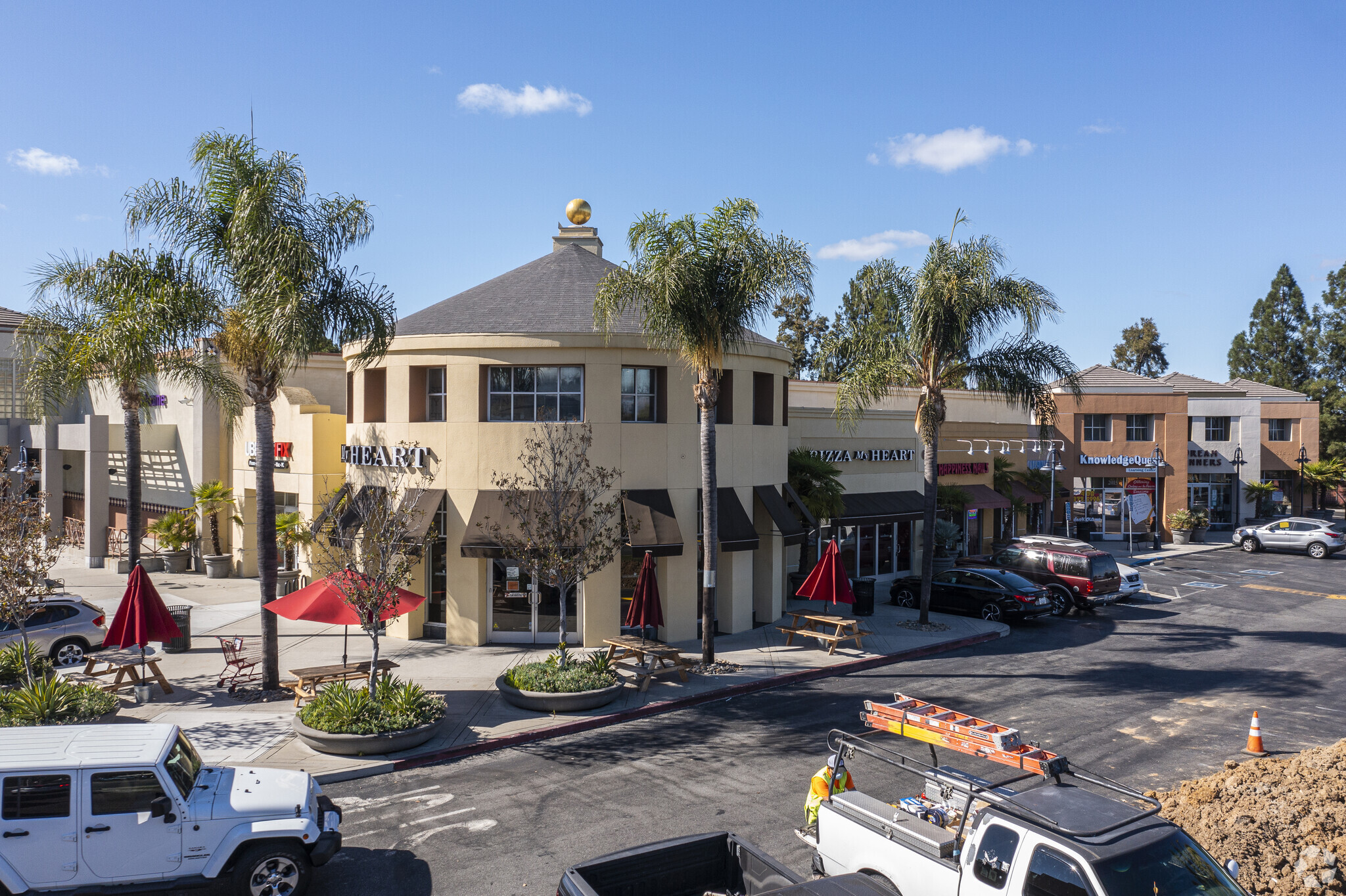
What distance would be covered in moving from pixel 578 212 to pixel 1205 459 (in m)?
39.0

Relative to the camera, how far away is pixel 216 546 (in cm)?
3033

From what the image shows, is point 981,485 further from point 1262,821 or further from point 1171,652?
point 1262,821

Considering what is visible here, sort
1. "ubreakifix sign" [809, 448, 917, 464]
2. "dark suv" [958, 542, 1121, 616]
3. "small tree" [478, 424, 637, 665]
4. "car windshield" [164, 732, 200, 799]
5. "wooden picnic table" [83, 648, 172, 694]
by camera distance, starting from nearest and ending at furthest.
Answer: "car windshield" [164, 732, 200, 799]
"wooden picnic table" [83, 648, 172, 694]
"small tree" [478, 424, 637, 665]
"dark suv" [958, 542, 1121, 616]
"ubreakifix sign" [809, 448, 917, 464]

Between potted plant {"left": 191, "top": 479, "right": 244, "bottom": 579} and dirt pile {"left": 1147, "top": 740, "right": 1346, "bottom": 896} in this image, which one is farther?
potted plant {"left": 191, "top": 479, "right": 244, "bottom": 579}

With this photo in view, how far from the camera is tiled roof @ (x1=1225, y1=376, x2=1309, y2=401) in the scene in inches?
2053

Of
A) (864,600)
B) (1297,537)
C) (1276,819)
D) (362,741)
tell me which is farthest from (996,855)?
(1297,537)

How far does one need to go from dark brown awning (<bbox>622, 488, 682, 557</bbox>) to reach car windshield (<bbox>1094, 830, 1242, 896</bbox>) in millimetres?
13529

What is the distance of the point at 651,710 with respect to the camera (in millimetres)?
15945

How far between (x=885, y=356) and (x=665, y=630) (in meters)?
9.20

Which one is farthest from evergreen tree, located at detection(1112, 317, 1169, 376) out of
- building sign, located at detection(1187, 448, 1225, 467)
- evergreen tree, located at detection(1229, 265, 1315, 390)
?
building sign, located at detection(1187, 448, 1225, 467)

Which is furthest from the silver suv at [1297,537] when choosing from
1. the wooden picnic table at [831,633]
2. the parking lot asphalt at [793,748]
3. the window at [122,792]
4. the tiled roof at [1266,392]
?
the window at [122,792]

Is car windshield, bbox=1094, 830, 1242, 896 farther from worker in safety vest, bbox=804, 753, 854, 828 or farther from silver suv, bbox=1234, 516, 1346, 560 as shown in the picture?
silver suv, bbox=1234, 516, 1346, 560

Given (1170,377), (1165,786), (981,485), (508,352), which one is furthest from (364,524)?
(1170,377)

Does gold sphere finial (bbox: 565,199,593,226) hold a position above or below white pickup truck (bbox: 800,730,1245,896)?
above
